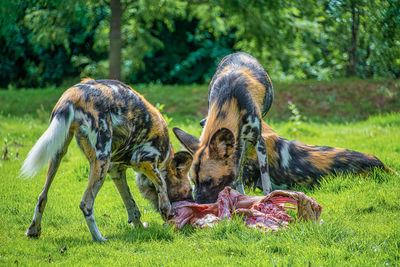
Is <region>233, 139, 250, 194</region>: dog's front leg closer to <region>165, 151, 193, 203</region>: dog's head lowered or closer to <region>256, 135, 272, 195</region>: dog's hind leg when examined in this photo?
<region>256, 135, 272, 195</region>: dog's hind leg

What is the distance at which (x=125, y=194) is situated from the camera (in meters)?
5.30

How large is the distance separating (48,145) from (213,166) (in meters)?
1.74

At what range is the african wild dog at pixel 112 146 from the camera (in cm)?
440

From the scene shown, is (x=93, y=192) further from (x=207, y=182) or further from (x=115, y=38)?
(x=115, y=38)

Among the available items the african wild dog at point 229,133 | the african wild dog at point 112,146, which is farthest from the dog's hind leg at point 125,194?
the african wild dog at point 229,133

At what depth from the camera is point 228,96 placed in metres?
5.80

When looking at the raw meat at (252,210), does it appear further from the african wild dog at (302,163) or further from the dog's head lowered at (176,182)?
the african wild dog at (302,163)

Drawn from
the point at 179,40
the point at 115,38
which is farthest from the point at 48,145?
the point at 179,40

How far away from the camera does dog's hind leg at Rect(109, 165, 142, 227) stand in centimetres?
520

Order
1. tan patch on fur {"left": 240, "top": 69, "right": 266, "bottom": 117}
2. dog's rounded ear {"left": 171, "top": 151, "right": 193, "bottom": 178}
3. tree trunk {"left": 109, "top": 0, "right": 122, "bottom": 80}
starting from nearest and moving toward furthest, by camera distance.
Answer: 1. dog's rounded ear {"left": 171, "top": 151, "right": 193, "bottom": 178}
2. tan patch on fur {"left": 240, "top": 69, "right": 266, "bottom": 117}
3. tree trunk {"left": 109, "top": 0, "right": 122, "bottom": 80}

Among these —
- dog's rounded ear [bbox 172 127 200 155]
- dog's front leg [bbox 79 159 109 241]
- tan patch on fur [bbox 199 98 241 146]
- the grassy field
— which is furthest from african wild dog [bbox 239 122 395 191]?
dog's front leg [bbox 79 159 109 241]

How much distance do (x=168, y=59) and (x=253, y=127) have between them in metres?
12.7

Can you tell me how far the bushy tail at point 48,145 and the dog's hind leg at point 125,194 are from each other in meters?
1.06

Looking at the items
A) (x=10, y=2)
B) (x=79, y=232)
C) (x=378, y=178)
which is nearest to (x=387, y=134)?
(x=378, y=178)
